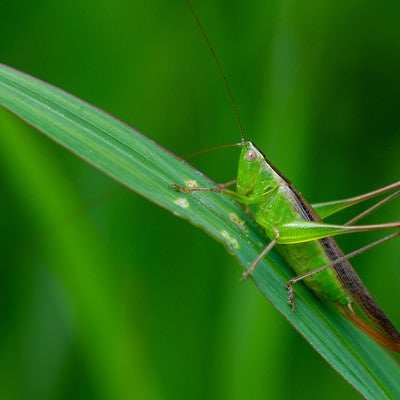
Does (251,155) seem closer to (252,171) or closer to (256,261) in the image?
(252,171)

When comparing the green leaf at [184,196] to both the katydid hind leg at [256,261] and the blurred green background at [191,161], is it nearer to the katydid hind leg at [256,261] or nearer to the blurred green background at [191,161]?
the katydid hind leg at [256,261]

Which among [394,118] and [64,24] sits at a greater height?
[64,24]

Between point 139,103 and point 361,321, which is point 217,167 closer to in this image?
point 139,103

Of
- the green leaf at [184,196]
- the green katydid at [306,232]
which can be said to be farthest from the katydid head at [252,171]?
the green leaf at [184,196]

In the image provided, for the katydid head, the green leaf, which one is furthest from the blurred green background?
the green leaf

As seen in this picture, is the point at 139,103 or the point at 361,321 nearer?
the point at 361,321

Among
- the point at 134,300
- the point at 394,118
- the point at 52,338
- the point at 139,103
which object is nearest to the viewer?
the point at 134,300

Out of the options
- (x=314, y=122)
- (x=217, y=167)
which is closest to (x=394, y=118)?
(x=314, y=122)

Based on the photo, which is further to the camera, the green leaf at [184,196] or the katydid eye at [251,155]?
the katydid eye at [251,155]
